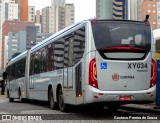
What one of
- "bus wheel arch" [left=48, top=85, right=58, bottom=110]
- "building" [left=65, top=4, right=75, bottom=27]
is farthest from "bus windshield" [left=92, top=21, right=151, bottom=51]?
"building" [left=65, top=4, right=75, bottom=27]

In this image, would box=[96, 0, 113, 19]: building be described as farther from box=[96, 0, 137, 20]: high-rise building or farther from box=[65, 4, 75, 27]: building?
box=[65, 4, 75, 27]: building

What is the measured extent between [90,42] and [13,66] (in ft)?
54.3

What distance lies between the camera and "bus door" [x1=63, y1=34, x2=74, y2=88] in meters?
12.8

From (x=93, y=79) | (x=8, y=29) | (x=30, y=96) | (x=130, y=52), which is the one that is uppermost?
(x=8, y=29)

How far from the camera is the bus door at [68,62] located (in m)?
12.8

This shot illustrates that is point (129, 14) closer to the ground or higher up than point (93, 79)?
higher up

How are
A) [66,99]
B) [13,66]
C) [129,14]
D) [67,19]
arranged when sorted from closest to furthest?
[66,99] → [13,66] → [129,14] → [67,19]

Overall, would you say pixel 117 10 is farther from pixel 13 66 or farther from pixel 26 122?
pixel 26 122

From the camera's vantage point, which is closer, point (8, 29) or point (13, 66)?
point (13, 66)

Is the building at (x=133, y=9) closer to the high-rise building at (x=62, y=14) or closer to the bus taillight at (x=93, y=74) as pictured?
the high-rise building at (x=62, y=14)

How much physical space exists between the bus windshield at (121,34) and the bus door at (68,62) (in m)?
1.68

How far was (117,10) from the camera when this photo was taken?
15538cm

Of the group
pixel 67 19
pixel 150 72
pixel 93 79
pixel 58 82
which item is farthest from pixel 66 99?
pixel 67 19

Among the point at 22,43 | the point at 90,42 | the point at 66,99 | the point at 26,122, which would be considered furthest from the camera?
the point at 22,43
